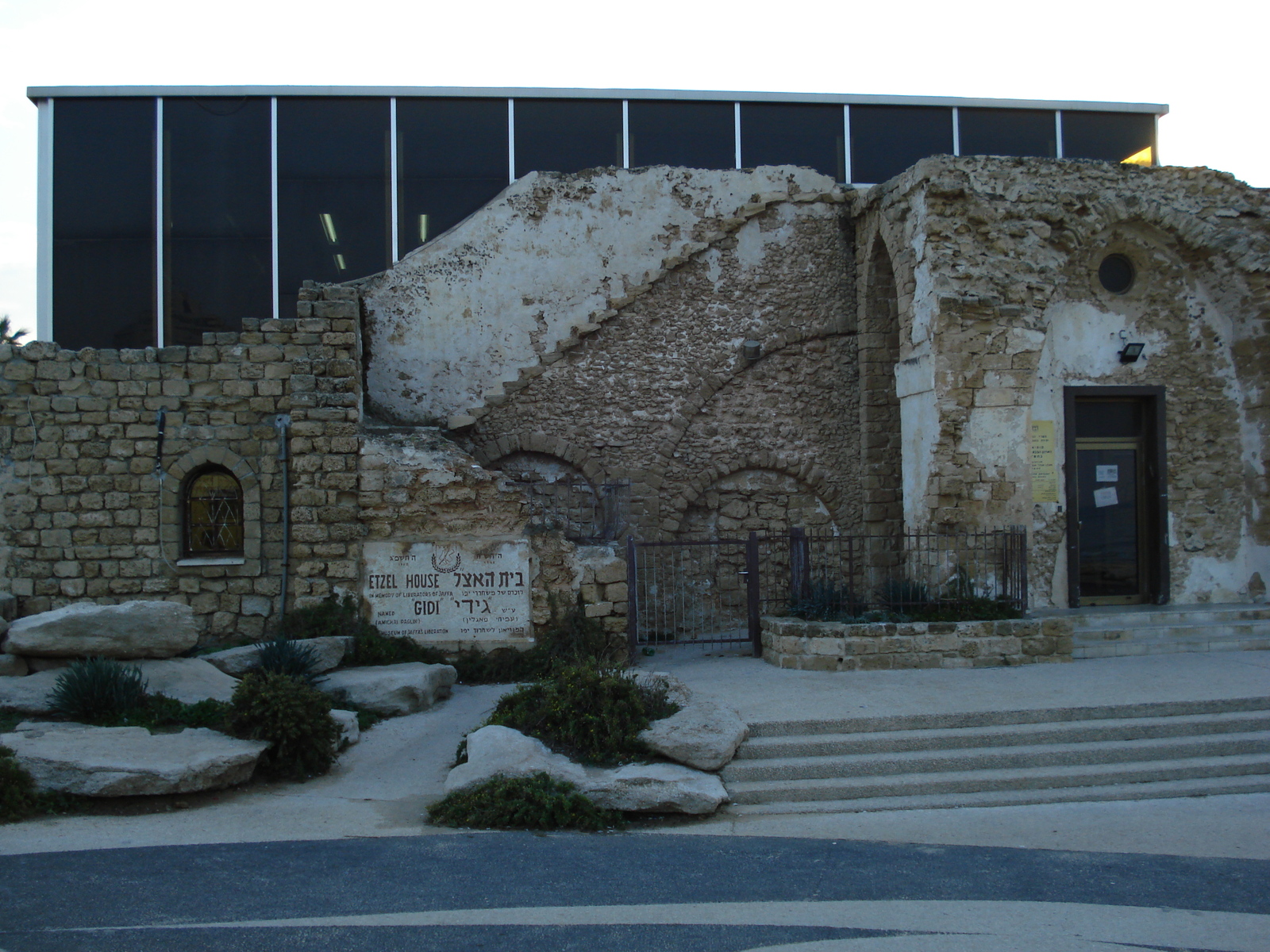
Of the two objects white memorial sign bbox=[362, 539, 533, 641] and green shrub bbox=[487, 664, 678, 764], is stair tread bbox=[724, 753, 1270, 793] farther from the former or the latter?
white memorial sign bbox=[362, 539, 533, 641]

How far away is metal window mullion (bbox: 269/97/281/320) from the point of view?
63.9ft

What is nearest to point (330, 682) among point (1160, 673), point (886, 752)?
point (886, 752)

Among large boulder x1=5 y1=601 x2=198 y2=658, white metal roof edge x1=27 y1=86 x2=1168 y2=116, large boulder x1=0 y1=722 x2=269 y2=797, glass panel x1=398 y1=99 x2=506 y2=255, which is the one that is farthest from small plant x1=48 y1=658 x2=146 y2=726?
white metal roof edge x1=27 y1=86 x2=1168 y2=116

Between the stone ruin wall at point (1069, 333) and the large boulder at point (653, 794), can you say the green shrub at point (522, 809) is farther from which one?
the stone ruin wall at point (1069, 333)

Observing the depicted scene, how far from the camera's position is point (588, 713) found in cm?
703

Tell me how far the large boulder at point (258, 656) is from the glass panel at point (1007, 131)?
17.8 m

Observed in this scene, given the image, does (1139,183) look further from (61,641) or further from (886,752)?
(61,641)

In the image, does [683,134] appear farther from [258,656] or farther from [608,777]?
[608,777]

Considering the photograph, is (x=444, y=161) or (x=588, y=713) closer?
(x=588, y=713)

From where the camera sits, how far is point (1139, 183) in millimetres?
11328

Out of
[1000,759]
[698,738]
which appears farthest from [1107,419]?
[698,738]

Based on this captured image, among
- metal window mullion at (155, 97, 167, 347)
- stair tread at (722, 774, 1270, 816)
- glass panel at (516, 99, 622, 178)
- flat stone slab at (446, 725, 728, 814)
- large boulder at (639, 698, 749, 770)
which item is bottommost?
stair tread at (722, 774, 1270, 816)

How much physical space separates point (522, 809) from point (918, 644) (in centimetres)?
490

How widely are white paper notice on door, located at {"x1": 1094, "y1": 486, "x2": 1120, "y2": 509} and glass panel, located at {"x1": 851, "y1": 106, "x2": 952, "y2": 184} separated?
10871 millimetres
